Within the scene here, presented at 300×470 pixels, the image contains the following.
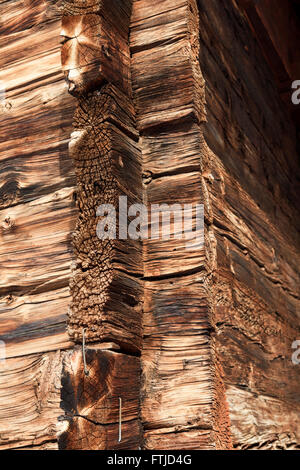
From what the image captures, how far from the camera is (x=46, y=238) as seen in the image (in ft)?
5.92

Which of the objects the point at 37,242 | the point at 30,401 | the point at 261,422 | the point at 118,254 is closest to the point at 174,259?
the point at 118,254

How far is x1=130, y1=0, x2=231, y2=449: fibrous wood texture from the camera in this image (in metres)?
1.64

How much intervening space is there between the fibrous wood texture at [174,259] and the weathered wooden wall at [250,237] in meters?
0.14

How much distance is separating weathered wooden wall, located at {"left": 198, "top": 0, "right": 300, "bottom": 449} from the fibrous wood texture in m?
0.14

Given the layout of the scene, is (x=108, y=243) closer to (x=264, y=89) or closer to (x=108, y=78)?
(x=108, y=78)

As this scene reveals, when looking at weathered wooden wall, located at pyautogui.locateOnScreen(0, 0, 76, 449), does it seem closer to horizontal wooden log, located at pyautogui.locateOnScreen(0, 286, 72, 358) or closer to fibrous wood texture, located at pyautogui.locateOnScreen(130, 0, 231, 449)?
horizontal wooden log, located at pyautogui.locateOnScreen(0, 286, 72, 358)

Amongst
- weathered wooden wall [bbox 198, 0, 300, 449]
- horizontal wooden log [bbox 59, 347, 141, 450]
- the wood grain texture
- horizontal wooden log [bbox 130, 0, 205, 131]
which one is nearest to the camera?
horizontal wooden log [bbox 59, 347, 141, 450]

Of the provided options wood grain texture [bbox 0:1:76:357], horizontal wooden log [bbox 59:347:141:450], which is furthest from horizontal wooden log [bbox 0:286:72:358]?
horizontal wooden log [bbox 59:347:141:450]

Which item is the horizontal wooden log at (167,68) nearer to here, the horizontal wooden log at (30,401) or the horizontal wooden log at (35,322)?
the horizontal wooden log at (35,322)

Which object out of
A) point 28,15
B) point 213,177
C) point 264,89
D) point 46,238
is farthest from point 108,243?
point 264,89

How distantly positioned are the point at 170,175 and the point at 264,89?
4.86 feet

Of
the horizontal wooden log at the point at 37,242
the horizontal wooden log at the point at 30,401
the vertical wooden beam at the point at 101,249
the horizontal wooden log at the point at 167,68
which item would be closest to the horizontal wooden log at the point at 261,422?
the vertical wooden beam at the point at 101,249

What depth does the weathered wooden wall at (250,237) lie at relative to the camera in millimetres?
2002

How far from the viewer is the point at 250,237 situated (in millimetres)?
2420
